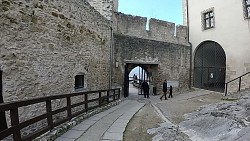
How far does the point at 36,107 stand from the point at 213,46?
1285 centimetres

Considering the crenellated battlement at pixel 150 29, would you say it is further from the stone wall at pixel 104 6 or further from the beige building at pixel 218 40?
the stone wall at pixel 104 6

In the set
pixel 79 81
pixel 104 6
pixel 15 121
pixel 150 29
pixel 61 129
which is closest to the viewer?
pixel 15 121

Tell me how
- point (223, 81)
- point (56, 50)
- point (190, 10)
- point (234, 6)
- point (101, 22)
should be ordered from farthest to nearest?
Answer: point (190, 10) < point (223, 81) < point (234, 6) < point (101, 22) < point (56, 50)

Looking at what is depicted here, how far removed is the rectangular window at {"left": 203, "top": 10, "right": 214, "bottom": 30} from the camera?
14875 millimetres

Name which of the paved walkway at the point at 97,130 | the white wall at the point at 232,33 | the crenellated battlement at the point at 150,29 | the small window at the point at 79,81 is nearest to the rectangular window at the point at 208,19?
the white wall at the point at 232,33

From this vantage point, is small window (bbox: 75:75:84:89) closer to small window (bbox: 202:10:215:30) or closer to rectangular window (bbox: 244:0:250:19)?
rectangular window (bbox: 244:0:250:19)

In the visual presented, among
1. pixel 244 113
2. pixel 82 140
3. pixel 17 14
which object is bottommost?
pixel 82 140

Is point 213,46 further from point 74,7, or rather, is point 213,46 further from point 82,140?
point 82,140

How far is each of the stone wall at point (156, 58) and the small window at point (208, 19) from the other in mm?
1990

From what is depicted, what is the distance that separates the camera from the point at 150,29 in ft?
47.3

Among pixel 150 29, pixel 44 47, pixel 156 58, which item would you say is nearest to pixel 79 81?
pixel 44 47

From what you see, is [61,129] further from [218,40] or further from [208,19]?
[208,19]

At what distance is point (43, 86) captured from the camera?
541 cm

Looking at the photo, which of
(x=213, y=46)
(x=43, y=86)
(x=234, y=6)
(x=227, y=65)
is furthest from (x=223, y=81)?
(x=43, y=86)
